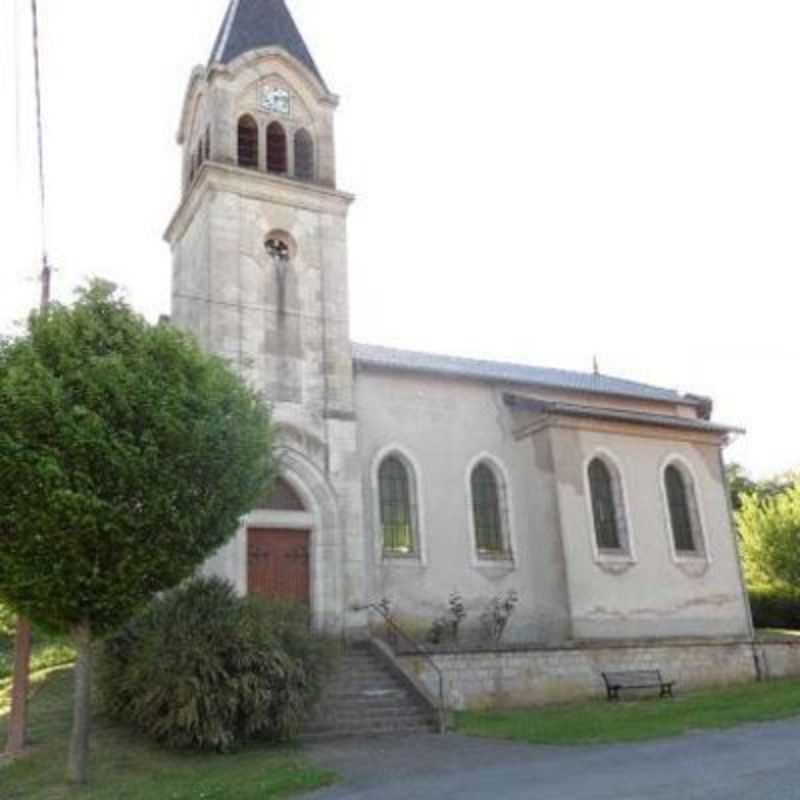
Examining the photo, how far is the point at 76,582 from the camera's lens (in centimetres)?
1238

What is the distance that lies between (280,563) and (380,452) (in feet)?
13.0

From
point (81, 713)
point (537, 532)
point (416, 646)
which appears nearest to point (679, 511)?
point (537, 532)

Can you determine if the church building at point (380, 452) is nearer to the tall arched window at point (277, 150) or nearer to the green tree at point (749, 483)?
the tall arched window at point (277, 150)

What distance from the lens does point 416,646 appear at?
19094 mm

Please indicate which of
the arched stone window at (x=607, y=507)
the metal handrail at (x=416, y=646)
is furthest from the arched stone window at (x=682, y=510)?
the metal handrail at (x=416, y=646)

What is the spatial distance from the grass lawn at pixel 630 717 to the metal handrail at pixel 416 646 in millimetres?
387

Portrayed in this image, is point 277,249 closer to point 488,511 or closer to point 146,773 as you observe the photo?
point 488,511

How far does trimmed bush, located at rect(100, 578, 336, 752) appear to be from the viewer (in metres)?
13.7

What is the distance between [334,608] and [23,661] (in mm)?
6989

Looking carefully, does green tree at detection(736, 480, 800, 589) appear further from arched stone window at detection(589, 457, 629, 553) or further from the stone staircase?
the stone staircase

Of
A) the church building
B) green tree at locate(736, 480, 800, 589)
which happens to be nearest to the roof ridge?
the church building

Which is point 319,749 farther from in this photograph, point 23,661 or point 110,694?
point 23,661

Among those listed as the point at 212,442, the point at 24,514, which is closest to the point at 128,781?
the point at 24,514

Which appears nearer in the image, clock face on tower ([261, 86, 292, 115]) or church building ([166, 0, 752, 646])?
church building ([166, 0, 752, 646])
